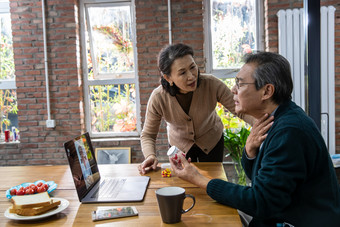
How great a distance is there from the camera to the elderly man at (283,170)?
0.94m

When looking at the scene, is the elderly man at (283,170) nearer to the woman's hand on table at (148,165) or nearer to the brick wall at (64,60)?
the woman's hand on table at (148,165)

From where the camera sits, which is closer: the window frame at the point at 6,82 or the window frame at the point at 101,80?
the window frame at the point at 101,80

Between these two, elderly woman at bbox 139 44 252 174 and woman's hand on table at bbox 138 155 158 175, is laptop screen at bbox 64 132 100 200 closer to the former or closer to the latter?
woman's hand on table at bbox 138 155 158 175

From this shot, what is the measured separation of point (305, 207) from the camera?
0.99 metres

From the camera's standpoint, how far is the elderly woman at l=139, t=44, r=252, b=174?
1.86 m

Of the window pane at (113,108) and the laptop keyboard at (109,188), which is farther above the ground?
the window pane at (113,108)

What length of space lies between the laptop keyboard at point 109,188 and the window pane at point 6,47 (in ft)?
10.2

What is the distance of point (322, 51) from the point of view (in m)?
3.30

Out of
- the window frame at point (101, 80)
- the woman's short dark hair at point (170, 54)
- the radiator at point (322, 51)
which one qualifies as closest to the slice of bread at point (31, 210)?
the woman's short dark hair at point (170, 54)

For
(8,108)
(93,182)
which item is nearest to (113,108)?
(8,108)

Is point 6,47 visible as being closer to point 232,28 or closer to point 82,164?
point 232,28

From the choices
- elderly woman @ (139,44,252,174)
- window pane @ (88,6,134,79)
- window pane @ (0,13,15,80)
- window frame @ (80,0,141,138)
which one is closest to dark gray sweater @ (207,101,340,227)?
elderly woman @ (139,44,252,174)

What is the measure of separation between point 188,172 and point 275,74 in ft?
1.72

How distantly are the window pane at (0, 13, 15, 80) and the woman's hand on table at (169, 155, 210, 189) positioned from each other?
3.40 metres
